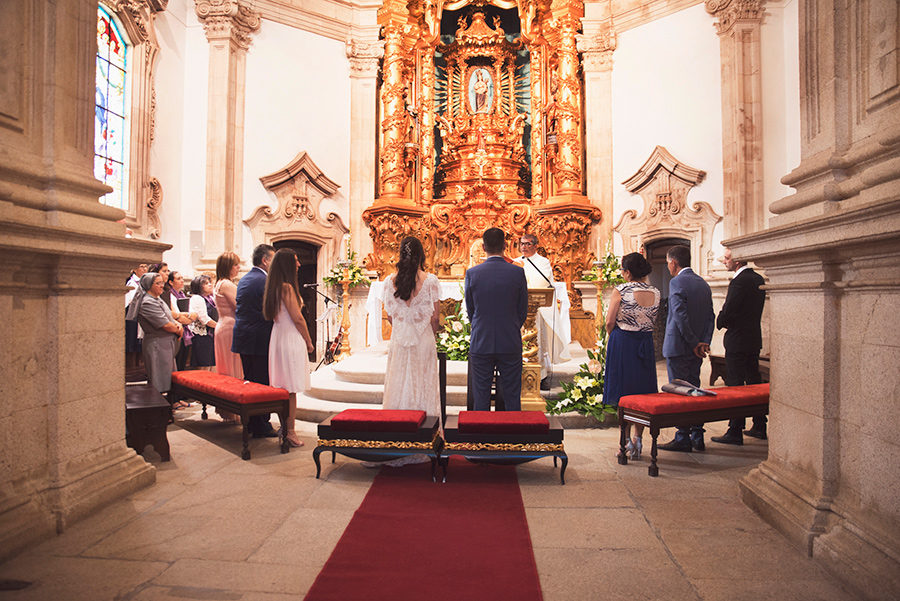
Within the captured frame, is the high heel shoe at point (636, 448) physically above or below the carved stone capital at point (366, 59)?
below

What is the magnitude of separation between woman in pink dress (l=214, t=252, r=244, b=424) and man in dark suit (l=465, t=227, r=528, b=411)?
2.45 m

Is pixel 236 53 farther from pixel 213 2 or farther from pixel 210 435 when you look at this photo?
pixel 210 435

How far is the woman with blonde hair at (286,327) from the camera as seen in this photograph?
5.33 m

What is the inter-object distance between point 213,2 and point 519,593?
12003 mm

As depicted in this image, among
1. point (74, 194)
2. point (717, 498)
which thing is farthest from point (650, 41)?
point (74, 194)

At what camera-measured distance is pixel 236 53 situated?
462 inches

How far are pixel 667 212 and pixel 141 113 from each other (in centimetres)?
946

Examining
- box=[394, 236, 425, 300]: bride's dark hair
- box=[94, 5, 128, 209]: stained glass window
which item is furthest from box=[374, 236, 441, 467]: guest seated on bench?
box=[94, 5, 128, 209]: stained glass window

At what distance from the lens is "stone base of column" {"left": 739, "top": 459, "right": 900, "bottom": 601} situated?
8.38 ft

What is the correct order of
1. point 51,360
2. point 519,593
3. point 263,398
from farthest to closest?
point 263,398 < point 51,360 < point 519,593

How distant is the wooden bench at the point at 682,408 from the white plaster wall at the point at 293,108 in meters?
9.15

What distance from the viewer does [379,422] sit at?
14.1 feet

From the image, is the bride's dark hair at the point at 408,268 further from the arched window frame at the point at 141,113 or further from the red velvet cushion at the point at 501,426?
the arched window frame at the point at 141,113

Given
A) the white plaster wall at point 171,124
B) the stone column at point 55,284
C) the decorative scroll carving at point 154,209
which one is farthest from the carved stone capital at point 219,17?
the stone column at point 55,284
